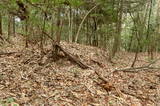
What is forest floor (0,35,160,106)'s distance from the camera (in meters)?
4.90

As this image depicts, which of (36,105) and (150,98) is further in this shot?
(150,98)

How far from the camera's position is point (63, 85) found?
5738mm

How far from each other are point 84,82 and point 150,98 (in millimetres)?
2003

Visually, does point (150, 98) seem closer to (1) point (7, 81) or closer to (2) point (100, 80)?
(2) point (100, 80)

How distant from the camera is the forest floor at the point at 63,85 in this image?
16.1 ft

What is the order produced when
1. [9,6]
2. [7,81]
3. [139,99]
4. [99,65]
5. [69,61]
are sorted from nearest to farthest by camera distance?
1. [7,81]
2. [139,99]
3. [9,6]
4. [69,61]
5. [99,65]

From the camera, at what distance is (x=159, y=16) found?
2014cm

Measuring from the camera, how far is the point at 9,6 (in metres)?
6.94

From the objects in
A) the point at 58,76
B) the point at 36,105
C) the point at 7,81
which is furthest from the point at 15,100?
the point at 58,76

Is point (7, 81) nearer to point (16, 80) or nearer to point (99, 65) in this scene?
point (16, 80)

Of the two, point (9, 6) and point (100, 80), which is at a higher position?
point (9, 6)

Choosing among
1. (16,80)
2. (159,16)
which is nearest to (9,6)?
(16,80)

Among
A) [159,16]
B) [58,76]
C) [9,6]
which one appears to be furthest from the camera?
[159,16]

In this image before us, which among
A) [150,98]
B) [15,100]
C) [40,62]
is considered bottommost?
[150,98]
